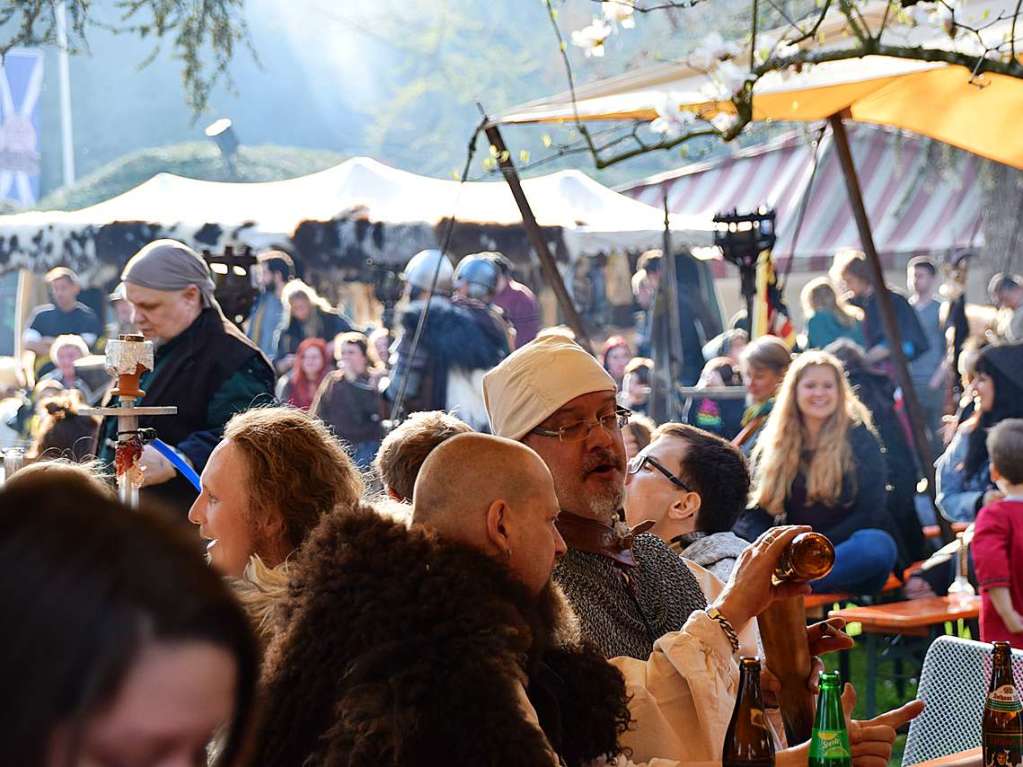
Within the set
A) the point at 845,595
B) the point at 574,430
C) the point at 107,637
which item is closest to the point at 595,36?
the point at 574,430

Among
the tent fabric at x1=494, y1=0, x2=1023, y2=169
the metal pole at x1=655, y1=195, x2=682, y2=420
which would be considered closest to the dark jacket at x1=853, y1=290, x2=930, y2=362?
the metal pole at x1=655, y1=195, x2=682, y2=420

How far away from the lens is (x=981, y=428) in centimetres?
668

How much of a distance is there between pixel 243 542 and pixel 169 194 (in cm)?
750

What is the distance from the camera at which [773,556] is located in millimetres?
2396

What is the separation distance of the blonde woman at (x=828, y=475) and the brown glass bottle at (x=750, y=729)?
3.64m

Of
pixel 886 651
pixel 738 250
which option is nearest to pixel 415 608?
pixel 886 651

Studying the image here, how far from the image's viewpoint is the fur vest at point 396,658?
177cm

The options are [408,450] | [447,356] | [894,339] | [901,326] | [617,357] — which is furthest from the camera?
[617,357]

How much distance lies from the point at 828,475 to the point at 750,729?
12.1 feet

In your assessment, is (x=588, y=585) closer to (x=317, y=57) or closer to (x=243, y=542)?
(x=243, y=542)

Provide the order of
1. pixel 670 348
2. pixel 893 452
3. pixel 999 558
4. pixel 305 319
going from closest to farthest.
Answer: pixel 999 558 < pixel 893 452 < pixel 670 348 < pixel 305 319

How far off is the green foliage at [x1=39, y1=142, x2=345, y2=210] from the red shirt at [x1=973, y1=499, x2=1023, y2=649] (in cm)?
1321

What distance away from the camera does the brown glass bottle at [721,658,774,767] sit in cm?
222

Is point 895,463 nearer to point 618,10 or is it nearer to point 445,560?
point 618,10
